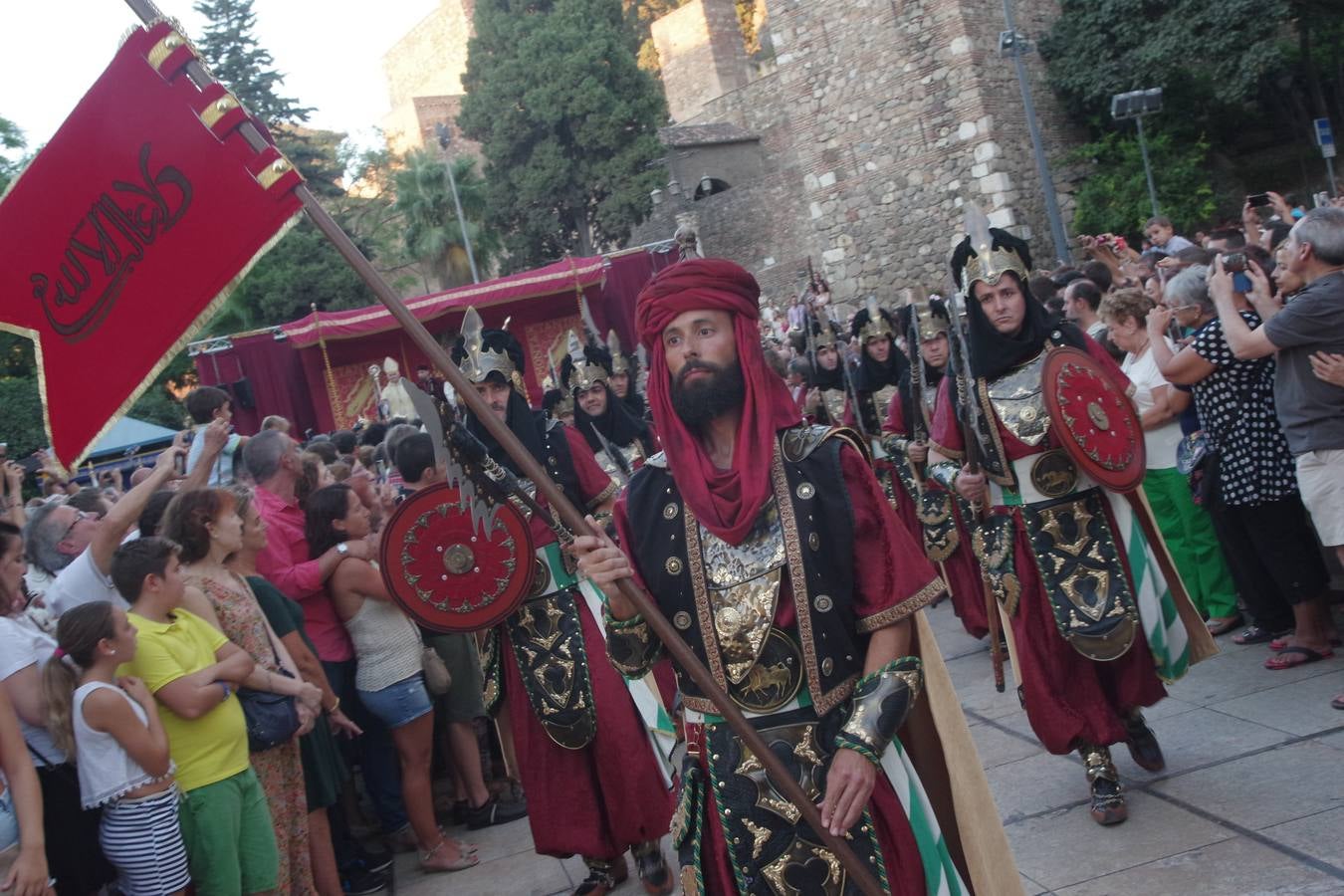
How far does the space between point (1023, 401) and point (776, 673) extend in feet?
7.63

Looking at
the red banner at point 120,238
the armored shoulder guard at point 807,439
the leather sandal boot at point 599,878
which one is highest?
the red banner at point 120,238

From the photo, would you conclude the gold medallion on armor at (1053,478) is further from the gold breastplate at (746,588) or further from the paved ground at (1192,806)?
the gold breastplate at (746,588)

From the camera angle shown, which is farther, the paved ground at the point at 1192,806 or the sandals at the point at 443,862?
the sandals at the point at 443,862

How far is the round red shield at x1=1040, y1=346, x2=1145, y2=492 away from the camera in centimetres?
456

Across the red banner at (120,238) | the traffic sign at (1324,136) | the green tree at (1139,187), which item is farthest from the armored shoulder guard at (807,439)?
the green tree at (1139,187)

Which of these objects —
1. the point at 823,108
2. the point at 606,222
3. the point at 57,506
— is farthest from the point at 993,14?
the point at 57,506

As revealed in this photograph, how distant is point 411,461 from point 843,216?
20.6 m

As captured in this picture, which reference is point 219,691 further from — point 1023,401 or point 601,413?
point 601,413

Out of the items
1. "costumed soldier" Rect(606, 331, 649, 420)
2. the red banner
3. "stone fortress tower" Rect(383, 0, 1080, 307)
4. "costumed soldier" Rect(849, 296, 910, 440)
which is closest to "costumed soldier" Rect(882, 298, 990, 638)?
"costumed soldier" Rect(849, 296, 910, 440)

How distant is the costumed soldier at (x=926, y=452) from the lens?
6859 mm

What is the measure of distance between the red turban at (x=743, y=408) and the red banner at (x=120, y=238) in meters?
0.96

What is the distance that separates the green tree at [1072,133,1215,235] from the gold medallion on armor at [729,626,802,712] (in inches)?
792

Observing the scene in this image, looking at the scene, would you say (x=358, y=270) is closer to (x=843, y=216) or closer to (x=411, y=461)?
(x=411, y=461)

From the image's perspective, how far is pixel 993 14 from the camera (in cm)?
2233
